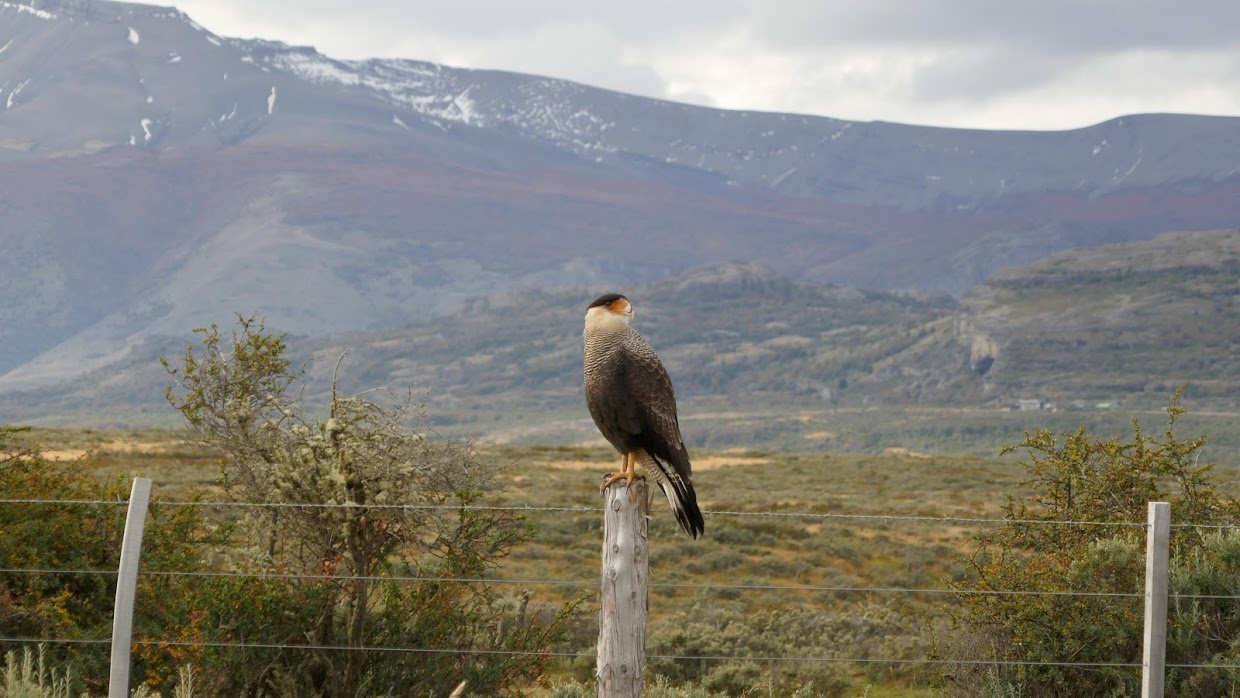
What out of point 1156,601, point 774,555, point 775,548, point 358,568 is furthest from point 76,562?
point 775,548

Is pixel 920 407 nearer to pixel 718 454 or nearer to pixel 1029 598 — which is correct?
pixel 718 454

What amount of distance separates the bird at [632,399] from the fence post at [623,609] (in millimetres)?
1136

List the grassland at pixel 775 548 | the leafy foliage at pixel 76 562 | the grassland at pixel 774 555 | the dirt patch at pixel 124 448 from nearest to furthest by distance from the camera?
1. the leafy foliage at pixel 76 562
2. the grassland at pixel 774 555
3. the grassland at pixel 775 548
4. the dirt patch at pixel 124 448

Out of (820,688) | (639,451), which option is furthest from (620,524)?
(820,688)

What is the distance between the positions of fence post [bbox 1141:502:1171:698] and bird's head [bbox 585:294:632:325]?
2941 mm

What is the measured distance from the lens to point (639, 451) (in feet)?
24.4

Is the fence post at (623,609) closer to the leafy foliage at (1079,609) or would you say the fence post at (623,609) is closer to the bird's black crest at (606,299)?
the bird's black crest at (606,299)

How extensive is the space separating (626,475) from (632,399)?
2.28ft

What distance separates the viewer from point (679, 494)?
708cm

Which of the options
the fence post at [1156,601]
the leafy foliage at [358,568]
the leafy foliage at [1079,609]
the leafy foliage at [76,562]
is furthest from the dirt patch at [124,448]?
the fence post at [1156,601]

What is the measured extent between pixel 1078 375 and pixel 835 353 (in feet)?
174

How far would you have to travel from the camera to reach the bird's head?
7492mm

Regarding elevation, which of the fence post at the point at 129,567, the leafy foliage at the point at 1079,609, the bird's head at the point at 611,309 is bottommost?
the leafy foliage at the point at 1079,609

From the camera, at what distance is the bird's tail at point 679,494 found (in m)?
6.74
